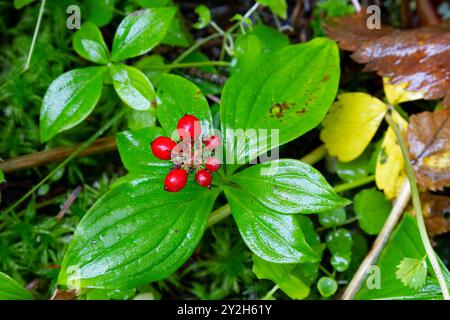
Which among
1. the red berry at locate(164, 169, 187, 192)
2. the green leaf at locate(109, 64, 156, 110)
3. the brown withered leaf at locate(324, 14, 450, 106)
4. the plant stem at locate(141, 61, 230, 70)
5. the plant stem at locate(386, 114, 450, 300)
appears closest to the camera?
the red berry at locate(164, 169, 187, 192)

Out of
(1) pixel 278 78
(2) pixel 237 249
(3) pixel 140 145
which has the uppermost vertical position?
(1) pixel 278 78

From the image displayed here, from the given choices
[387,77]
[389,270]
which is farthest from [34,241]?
[387,77]

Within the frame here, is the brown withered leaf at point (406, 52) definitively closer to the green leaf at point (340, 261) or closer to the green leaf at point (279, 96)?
the green leaf at point (279, 96)

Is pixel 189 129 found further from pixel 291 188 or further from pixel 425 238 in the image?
pixel 425 238

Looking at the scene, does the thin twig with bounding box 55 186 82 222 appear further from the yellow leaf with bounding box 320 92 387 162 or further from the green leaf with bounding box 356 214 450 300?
the green leaf with bounding box 356 214 450 300

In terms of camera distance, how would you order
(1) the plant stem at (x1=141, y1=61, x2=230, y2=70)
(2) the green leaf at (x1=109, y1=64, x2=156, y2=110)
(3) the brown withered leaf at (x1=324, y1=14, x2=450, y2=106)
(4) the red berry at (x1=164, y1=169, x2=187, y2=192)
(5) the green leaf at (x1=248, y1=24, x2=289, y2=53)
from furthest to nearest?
(5) the green leaf at (x1=248, y1=24, x2=289, y2=53) < (1) the plant stem at (x1=141, y1=61, x2=230, y2=70) < (3) the brown withered leaf at (x1=324, y1=14, x2=450, y2=106) < (2) the green leaf at (x1=109, y1=64, x2=156, y2=110) < (4) the red berry at (x1=164, y1=169, x2=187, y2=192)

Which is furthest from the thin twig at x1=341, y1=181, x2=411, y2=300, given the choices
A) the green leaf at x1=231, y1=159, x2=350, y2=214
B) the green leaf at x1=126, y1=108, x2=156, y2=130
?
the green leaf at x1=126, y1=108, x2=156, y2=130

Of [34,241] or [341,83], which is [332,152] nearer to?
[341,83]
